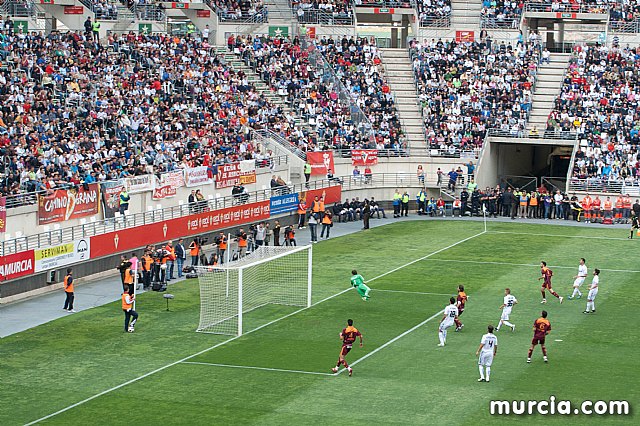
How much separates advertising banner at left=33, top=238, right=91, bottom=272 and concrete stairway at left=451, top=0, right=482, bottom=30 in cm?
3617

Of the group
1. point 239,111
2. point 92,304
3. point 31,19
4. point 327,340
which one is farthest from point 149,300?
point 31,19

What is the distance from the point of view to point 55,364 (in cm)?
2809

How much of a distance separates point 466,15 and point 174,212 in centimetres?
3048

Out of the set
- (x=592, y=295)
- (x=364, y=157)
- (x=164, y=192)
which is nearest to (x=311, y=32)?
(x=364, y=157)

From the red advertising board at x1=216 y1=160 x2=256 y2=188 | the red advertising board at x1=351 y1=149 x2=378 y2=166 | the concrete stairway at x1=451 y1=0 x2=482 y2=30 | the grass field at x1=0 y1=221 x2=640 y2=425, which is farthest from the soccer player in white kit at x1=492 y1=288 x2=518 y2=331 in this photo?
the concrete stairway at x1=451 y1=0 x2=482 y2=30

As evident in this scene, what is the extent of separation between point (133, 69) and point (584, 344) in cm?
2959

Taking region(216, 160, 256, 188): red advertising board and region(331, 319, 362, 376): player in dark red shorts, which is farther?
region(216, 160, 256, 188): red advertising board

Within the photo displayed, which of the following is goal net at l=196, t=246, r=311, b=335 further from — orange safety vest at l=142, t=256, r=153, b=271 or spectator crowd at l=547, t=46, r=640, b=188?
spectator crowd at l=547, t=46, r=640, b=188

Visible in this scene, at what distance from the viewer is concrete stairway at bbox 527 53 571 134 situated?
2424 inches

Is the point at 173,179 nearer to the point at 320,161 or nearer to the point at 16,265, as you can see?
the point at 320,161

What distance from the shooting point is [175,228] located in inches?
1692

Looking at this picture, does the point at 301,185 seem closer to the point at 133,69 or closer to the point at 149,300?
the point at 133,69

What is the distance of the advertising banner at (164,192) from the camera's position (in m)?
44.7

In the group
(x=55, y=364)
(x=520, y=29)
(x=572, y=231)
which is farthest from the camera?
(x=520, y=29)
